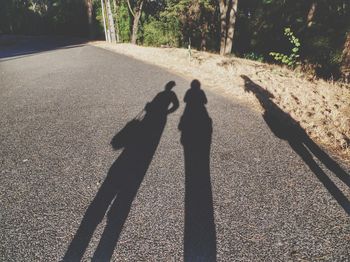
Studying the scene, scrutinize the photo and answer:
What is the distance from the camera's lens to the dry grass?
5.29 m

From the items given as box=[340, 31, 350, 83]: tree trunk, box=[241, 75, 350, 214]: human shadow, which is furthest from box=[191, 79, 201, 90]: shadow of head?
box=[340, 31, 350, 83]: tree trunk

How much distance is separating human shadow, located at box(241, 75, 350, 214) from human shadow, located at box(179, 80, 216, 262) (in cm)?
150

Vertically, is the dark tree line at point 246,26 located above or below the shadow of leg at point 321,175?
above

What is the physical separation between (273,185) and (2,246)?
3.44 m

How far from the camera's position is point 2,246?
2832mm

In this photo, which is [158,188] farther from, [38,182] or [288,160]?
[288,160]

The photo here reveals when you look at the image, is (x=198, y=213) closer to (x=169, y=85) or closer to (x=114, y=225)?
(x=114, y=225)

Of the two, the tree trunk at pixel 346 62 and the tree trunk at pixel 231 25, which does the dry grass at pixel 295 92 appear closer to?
the tree trunk at pixel 346 62

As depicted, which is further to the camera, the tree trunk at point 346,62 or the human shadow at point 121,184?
the tree trunk at point 346,62

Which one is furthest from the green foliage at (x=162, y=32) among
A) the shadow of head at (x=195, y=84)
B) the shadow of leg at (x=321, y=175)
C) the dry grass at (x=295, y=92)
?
the shadow of leg at (x=321, y=175)

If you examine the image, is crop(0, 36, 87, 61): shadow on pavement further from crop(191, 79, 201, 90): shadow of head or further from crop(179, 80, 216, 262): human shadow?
crop(179, 80, 216, 262): human shadow

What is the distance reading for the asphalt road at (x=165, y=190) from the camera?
280 cm

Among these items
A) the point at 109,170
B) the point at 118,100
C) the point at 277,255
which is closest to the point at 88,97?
the point at 118,100

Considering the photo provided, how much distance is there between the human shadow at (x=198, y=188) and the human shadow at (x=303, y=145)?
59.1 inches
